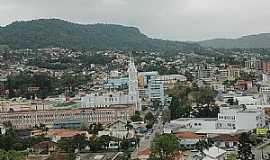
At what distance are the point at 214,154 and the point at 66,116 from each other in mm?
13038

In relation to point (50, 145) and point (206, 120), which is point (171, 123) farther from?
point (50, 145)

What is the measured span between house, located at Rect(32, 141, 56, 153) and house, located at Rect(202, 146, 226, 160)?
5.75m

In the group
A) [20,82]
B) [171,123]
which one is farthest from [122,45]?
[171,123]

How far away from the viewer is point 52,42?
77.1 meters

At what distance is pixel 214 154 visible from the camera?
698 inches

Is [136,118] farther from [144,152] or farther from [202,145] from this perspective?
[144,152]

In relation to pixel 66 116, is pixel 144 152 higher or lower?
higher

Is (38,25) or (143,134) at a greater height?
(38,25)

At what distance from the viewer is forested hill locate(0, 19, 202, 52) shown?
77.1m

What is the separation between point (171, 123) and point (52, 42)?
53.6 m

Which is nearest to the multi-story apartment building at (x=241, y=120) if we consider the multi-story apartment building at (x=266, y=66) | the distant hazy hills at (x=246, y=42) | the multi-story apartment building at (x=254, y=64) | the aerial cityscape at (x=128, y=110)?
the aerial cityscape at (x=128, y=110)

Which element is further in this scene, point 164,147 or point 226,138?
point 226,138

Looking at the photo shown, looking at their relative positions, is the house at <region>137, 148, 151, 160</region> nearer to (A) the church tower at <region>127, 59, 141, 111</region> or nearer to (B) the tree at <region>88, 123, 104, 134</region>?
(B) the tree at <region>88, 123, 104, 134</region>

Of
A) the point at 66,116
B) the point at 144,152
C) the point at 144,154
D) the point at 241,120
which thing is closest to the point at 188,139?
the point at 144,152
